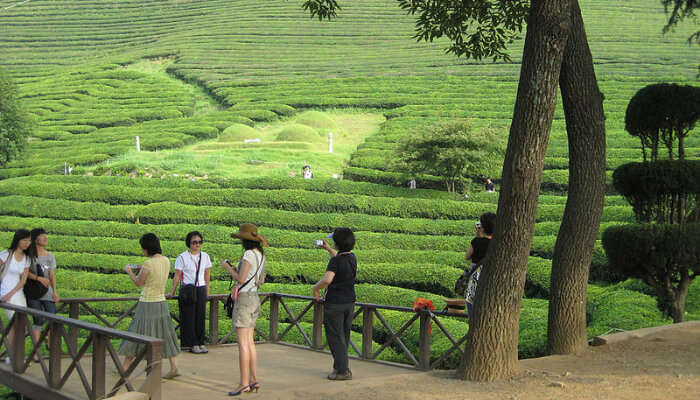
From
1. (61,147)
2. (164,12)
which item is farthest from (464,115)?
(164,12)

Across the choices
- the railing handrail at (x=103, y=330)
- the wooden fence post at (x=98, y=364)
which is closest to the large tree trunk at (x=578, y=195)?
Result: the railing handrail at (x=103, y=330)

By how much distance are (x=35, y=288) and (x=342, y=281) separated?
406 centimetres

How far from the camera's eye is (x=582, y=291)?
843 cm

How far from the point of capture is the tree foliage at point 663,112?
34.1 ft

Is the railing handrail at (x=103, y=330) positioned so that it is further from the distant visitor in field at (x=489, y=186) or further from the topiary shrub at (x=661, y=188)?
the distant visitor in field at (x=489, y=186)

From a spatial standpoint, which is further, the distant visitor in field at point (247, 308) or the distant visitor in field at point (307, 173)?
the distant visitor in field at point (307, 173)

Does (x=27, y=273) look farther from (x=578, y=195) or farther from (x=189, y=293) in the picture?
(x=578, y=195)

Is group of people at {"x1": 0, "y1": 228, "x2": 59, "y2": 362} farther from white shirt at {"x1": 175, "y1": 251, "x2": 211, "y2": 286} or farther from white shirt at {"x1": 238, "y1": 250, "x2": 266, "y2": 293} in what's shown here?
white shirt at {"x1": 238, "y1": 250, "x2": 266, "y2": 293}

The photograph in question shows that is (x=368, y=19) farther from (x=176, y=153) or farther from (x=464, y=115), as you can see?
(x=176, y=153)

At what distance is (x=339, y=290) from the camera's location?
23.7 feet

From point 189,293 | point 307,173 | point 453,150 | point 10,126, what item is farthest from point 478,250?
point 10,126

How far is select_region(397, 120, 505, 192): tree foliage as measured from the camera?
2680 cm

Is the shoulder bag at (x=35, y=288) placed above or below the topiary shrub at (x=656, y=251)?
below

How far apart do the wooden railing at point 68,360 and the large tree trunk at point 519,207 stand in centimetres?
321
